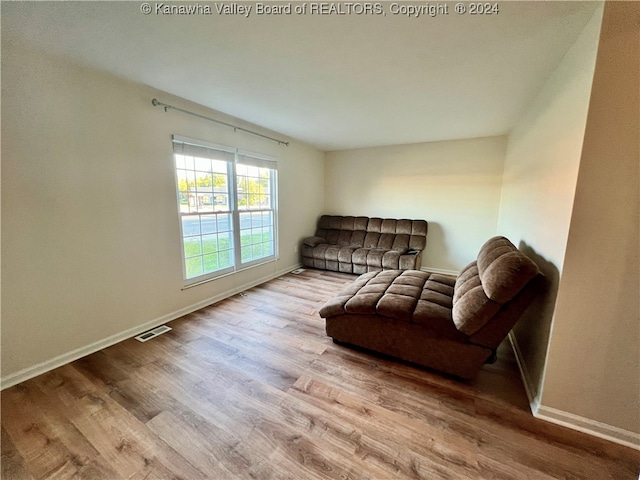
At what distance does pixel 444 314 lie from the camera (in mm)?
1863

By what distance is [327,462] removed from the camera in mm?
1248

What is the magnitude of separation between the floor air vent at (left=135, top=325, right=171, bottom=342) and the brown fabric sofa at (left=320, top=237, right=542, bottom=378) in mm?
1641

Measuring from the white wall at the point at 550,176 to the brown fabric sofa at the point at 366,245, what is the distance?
189cm

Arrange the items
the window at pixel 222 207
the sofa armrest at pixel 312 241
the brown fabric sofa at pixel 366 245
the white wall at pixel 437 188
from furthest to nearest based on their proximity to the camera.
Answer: the sofa armrest at pixel 312 241 < the brown fabric sofa at pixel 366 245 < the white wall at pixel 437 188 < the window at pixel 222 207

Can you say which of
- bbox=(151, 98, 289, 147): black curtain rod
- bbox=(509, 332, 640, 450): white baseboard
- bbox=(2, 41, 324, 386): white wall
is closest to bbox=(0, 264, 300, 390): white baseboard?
bbox=(2, 41, 324, 386): white wall

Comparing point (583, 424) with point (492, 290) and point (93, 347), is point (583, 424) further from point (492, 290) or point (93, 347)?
point (93, 347)

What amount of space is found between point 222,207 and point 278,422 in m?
2.54

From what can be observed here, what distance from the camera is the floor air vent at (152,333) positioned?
92.0 inches

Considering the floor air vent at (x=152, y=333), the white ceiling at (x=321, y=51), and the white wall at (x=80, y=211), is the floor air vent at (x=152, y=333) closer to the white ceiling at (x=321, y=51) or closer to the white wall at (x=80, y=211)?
the white wall at (x=80, y=211)

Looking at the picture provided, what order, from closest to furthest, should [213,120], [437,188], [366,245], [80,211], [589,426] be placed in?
[589,426], [80,211], [213,120], [437,188], [366,245]

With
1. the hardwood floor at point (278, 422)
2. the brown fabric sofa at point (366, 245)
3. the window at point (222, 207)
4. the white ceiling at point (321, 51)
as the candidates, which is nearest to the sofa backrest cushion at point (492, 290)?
the hardwood floor at point (278, 422)

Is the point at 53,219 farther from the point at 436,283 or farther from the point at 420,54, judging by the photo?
the point at 436,283

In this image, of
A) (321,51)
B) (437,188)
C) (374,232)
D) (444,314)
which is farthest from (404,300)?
(437,188)

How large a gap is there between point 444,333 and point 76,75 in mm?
3409
